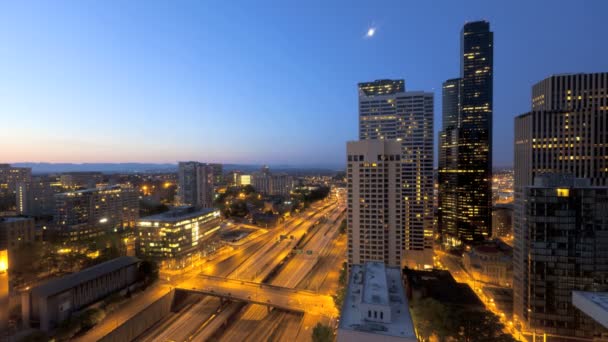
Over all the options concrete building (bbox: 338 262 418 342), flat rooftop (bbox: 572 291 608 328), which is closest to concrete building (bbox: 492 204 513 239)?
concrete building (bbox: 338 262 418 342)

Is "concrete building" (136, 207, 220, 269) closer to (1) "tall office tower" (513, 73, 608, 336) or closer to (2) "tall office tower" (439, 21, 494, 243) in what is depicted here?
(1) "tall office tower" (513, 73, 608, 336)

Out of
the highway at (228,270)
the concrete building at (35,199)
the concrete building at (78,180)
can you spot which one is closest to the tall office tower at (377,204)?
the highway at (228,270)

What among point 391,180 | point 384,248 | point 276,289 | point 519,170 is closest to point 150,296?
point 276,289

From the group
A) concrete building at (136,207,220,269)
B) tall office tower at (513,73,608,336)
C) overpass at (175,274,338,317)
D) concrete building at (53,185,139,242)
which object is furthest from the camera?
concrete building at (53,185,139,242)

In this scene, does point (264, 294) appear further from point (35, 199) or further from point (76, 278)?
point (35, 199)

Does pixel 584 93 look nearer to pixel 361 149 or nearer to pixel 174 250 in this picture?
pixel 361 149

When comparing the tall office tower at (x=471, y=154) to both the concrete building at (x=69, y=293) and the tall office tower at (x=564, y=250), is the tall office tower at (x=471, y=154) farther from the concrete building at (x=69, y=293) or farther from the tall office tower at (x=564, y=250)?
the concrete building at (x=69, y=293)
